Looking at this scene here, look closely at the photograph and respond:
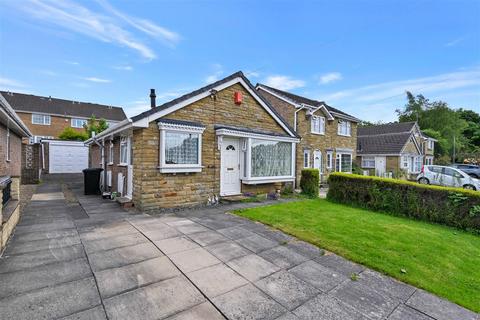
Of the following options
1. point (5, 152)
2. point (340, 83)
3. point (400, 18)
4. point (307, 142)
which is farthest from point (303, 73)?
point (5, 152)

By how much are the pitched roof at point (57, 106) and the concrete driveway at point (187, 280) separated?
33.1 m

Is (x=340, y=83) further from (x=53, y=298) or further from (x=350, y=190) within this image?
(x=53, y=298)

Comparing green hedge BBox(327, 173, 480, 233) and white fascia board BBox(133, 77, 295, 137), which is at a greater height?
white fascia board BBox(133, 77, 295, 137)

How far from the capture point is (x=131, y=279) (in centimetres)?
325

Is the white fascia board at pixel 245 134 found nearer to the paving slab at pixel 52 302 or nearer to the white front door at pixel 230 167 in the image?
the white front door at pixel 230 167

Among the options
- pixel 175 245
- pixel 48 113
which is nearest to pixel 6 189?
pixel 175 245

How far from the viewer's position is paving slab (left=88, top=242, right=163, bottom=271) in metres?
3.69

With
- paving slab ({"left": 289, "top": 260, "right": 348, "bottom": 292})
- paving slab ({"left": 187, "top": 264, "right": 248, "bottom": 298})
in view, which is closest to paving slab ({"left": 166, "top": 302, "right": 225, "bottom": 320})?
paving slab ({"left": 187, "top": 264, "right": 248, "bottom": 298})

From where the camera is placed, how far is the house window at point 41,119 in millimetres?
29345

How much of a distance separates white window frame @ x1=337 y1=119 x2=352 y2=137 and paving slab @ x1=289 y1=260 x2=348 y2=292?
58.6ft

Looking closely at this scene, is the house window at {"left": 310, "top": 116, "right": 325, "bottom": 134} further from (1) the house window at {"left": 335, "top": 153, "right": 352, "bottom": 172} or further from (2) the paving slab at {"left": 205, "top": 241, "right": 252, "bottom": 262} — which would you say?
(2) the paving slab at {"left": 205, "top": 241, "right": 252, "bottom": 262}

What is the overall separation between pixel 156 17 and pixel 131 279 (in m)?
10.4

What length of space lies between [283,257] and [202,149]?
5359mm

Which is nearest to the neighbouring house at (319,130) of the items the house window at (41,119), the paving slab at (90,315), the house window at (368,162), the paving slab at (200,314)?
the house window at (368,162)
